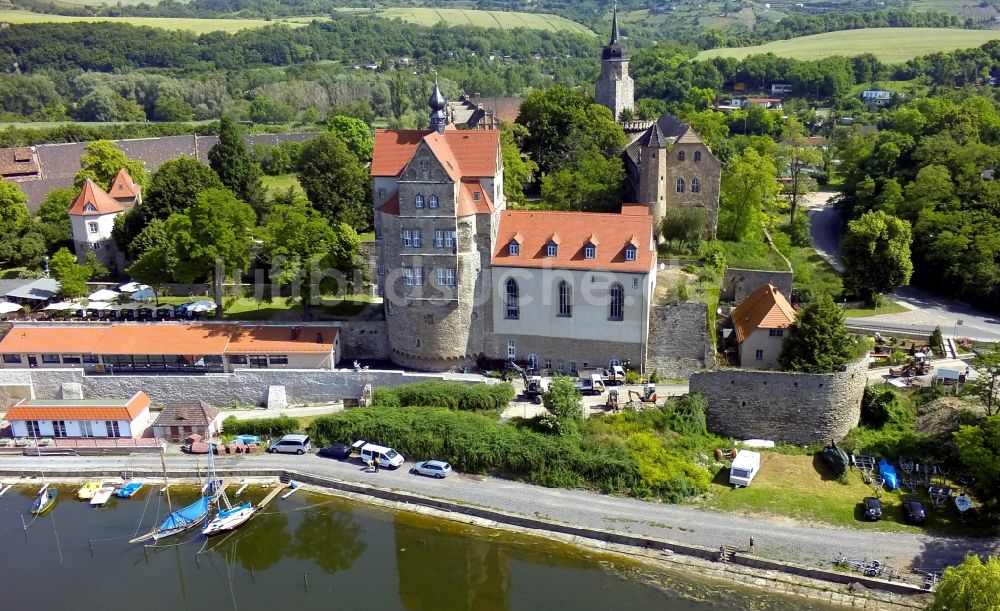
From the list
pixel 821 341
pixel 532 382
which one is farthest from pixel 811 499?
pixel 532 382

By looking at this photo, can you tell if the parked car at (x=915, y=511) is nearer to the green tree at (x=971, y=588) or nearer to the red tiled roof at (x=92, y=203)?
the green tree at (x=971, y=588)

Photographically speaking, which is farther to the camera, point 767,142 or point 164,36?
point 164,36

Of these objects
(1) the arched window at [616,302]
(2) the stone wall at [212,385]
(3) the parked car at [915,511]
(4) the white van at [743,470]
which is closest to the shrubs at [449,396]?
(2) the stone wall at [212,385]

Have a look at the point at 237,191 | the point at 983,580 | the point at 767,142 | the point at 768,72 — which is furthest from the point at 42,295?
the point at 768,72

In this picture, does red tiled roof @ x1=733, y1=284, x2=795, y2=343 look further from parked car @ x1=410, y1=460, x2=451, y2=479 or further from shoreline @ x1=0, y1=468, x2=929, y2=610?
parked car @ x1=410, y1=460, x2=451, y2=479

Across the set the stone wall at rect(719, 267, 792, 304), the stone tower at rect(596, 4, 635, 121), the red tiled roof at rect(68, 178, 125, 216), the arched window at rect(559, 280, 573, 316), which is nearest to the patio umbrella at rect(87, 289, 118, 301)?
the red tiled roof at rect(68, 178, 125, 216)

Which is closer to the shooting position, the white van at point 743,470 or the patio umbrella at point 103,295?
the white van at point 743,470

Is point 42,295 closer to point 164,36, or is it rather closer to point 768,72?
point 768,72
